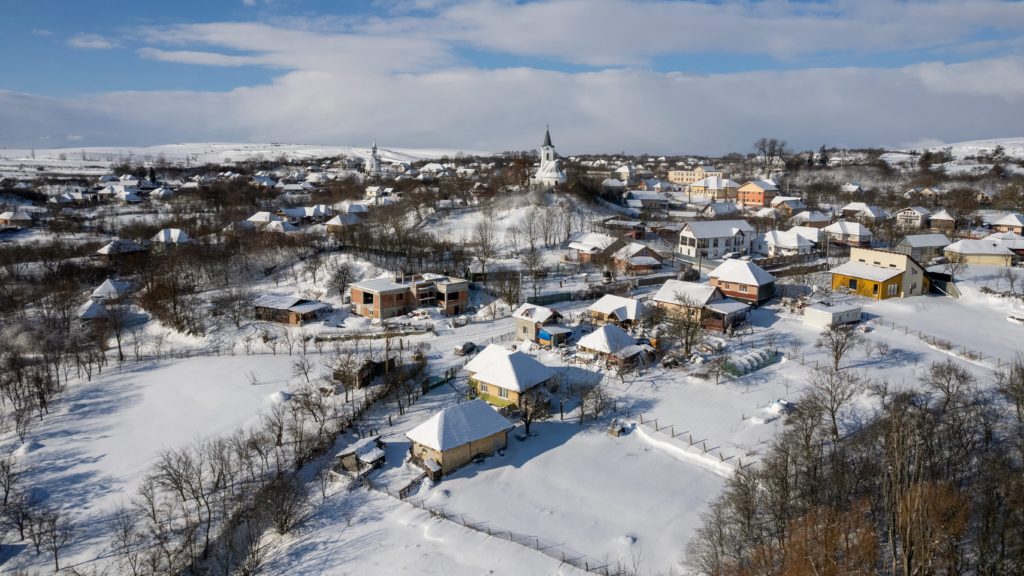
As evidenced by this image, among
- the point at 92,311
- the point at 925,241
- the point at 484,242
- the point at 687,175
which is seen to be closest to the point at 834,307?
the point at 925,241

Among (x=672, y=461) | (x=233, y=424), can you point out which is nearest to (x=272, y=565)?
(x=233, y=424)

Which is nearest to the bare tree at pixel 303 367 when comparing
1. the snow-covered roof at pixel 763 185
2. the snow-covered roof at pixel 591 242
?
the snow-covered roof at pixel 591 242

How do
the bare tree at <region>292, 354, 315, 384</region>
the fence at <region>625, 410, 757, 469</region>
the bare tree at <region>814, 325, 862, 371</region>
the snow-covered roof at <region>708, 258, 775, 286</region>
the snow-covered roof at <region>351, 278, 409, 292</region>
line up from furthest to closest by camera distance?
the snow-covered roof at <region>351, 278, 409, 292</region>, the snow-covered roof at <region>708, 258, 775, 286</region>, the bare tree at <region>292, 354, 315, 384</region>, the bare tree at <region>814, 325, 862, 371</region>, the fence at <region>625, 410, 757, 469</region>

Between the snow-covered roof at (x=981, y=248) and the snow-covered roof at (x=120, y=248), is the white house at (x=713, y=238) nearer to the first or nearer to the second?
the snow-covered roof at (x=981, y=248)

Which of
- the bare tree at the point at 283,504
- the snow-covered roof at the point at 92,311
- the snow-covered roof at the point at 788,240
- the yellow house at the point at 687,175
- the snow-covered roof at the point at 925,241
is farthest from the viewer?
the yellow house at the point at 687,175

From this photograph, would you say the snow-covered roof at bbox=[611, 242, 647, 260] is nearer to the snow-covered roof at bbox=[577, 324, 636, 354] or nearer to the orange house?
the snow-covered roof at bbox=[577, 324, 636, 354]

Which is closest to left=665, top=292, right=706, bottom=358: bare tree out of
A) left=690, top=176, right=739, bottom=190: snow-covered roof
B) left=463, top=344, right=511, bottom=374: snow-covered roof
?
left=463, top=344, right=511, bottom=374: snow-covered roof

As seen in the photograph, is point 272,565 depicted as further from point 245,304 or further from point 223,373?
point 245,304

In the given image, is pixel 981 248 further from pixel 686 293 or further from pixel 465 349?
pixel 465 349
